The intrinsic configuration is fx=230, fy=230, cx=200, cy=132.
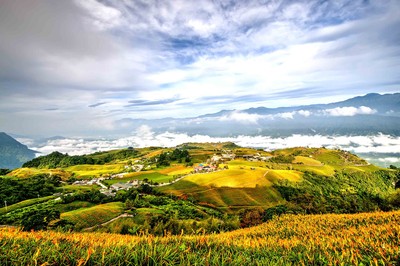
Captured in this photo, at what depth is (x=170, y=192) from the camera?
87438 millimetres

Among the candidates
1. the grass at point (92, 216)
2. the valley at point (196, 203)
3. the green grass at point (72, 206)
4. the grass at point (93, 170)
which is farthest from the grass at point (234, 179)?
the grass at point (93, 170)

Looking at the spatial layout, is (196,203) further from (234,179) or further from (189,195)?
(234,179)

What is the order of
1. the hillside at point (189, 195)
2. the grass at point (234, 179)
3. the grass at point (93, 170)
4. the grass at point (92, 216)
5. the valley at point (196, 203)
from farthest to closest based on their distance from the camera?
1. the grass at point (93, 170)
2. the grass at point (234, 179)
3. the hillside at point (189, 195)
4. the grass at point (92, 216)
5. the valley at point (196, 203)

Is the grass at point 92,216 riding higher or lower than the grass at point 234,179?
higher

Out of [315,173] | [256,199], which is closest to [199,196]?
[256,199]

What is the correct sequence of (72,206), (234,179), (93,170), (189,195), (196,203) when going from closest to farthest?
(72,206) → (196,203) → (189,195) → (234,179) → (93,170)

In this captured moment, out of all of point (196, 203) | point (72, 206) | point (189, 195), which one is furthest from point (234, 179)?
point (72, 206)

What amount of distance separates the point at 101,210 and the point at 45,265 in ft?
166

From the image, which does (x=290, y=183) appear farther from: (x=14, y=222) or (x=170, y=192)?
(x=14, y=222)

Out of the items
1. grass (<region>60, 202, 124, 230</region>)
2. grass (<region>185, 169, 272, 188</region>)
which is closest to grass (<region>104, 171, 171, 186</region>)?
grass (<region>185, 169, 272, 188</region>)

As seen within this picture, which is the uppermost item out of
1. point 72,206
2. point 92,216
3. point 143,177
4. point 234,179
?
point 92,216

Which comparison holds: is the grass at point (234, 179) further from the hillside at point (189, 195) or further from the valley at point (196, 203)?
the valley at point (196, 203)

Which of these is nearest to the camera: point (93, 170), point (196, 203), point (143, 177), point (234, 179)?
point (196, 203)

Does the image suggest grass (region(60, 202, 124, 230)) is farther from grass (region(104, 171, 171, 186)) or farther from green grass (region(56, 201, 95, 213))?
grass (region(104, 171, 171, 186))
